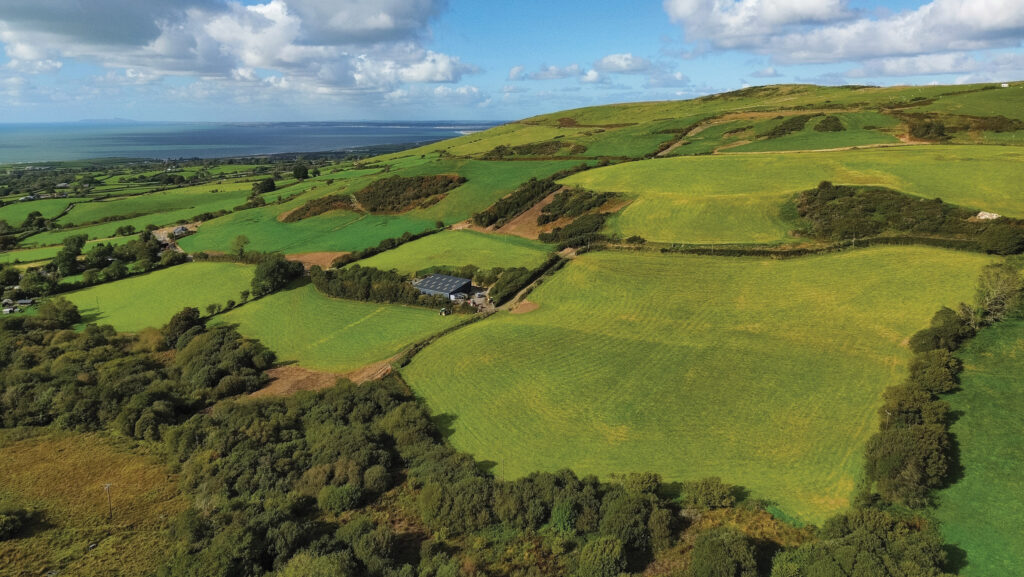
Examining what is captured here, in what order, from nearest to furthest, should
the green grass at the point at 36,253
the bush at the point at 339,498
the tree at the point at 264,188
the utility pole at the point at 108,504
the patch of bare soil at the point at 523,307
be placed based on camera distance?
1. the bush at the point at 339,498
2. the utility pole at the point at 108,504
3. the patch of bare soil at the point at 523,307
4. the green grass at the point at 36,253
5. the tree at the point at 264,188

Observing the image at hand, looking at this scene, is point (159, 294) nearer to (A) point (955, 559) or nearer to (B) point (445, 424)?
(B) point (445, 424)

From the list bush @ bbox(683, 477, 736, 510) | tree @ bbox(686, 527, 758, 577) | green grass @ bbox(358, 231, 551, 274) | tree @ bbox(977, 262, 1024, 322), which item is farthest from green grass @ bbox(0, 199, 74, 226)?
tree @ bbox(977, 262, 1024, 322)

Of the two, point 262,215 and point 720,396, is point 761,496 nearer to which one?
point 720,396

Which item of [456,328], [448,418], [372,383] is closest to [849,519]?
[448,418]

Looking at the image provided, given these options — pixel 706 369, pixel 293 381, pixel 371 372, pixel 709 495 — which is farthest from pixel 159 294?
pixel 709 495

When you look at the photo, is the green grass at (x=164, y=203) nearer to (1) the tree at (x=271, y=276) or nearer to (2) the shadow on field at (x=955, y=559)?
(1) the tree at (x=271, y=276)

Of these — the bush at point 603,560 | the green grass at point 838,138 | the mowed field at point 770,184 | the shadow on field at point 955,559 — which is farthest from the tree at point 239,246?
the green grass at point 838,138

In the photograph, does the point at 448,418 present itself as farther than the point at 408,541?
Yes

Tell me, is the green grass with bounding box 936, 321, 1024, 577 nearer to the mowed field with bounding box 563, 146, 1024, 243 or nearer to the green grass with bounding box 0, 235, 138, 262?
the mowed field with bounding box 563, 146, 1024, 243
